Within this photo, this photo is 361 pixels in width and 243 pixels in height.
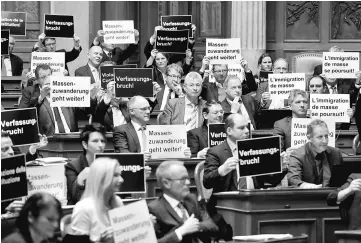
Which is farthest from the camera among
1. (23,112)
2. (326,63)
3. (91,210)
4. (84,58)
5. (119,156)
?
(84,58)

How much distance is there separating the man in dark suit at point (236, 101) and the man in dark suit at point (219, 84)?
34 cm

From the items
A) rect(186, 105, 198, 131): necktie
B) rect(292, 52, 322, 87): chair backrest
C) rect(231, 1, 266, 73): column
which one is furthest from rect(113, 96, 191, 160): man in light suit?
rect(292, 52, 322, 87): chair backrest

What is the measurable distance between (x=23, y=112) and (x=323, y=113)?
12.1 feet

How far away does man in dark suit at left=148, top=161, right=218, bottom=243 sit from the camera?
27.1 feet

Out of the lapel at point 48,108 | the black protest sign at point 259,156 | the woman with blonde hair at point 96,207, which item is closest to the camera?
the woman with blonde hair at point 96,207

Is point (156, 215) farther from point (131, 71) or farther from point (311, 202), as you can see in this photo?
point (131, 71)

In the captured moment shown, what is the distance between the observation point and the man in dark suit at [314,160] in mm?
10359

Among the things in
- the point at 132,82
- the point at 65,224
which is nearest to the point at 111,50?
the point at 132,82

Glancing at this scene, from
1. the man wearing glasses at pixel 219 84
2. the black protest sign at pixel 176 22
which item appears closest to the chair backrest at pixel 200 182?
the man wearing glasses at pixel 219 84

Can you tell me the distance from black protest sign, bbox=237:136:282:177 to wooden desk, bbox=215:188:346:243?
0.73 ft

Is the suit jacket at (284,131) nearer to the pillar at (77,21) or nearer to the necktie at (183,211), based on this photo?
the necktie at (183,211)

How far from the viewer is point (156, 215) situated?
8.29 meters

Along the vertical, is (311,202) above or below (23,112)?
below

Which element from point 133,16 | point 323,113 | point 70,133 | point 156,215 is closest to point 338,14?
point 133,16
